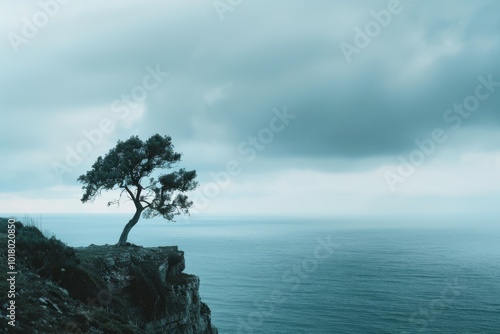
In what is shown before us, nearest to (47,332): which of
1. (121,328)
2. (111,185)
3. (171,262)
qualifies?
(121,328)

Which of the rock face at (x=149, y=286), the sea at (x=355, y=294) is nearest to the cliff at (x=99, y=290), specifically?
the rock face at (x=149, y=286)

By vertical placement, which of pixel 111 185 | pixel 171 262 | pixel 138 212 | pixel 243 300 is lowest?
pixel 243 300

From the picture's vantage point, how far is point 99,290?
21.3m

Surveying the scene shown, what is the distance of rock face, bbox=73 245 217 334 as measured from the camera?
86.6ft

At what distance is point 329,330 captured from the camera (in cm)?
6888

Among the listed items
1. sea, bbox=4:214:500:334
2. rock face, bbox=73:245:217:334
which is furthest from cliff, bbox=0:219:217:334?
sea, bbox=4:214:500:334

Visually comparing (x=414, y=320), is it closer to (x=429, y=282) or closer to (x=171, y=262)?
(x=429, y=282)

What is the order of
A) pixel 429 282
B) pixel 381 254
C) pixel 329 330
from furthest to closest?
pixel 381 254 < pixel 429 282 < pixel 329 330

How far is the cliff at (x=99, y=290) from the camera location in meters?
12.2

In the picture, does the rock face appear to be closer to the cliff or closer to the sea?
the cliff

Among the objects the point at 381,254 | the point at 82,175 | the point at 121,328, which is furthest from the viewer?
the point at 381,254

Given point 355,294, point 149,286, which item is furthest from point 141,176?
point 355,294

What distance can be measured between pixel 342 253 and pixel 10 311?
17571cm

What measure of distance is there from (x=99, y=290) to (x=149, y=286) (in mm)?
8573
